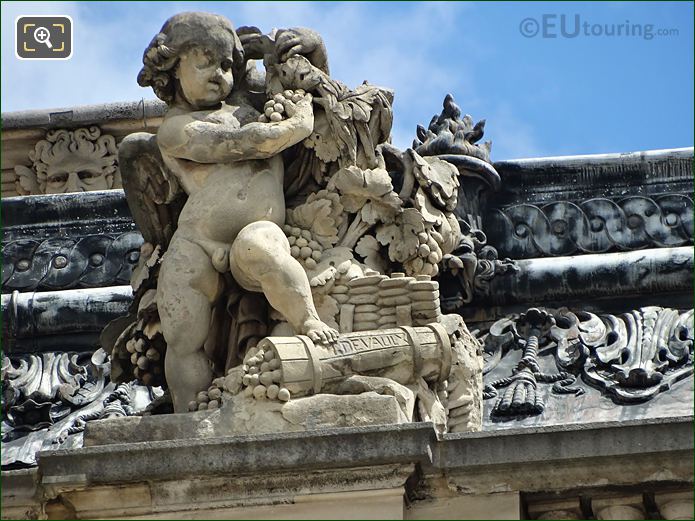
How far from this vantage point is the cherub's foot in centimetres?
1838

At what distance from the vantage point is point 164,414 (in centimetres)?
1859

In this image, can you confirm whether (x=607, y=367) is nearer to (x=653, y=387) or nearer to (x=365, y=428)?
(x=653, y=387)

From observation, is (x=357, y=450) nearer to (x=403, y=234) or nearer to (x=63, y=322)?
(x=403, y=234)

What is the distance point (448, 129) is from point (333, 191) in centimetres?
239

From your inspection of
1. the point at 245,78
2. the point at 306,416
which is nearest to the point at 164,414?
the point at 306,416

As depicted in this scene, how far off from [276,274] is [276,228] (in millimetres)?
430

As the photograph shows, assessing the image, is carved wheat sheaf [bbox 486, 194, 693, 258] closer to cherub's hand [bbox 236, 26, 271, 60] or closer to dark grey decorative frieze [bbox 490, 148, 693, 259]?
dark grey decorative frieze [bbox 490, 148, 693, 259]

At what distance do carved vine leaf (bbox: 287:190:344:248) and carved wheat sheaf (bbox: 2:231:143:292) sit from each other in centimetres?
327

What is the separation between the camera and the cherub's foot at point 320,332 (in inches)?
723

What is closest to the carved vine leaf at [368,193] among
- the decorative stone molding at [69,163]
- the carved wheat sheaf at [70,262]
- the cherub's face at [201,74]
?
the cherub's face at [201,74]

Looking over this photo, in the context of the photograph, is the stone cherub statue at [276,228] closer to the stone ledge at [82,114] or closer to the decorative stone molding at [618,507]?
the decorative stone molding at [618,507]

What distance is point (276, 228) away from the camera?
19016mm

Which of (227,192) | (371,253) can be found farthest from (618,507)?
(227,192)

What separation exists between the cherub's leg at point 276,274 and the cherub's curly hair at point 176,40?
4.35ft
